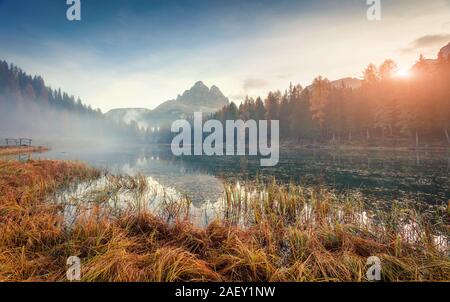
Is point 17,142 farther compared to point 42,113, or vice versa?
point 42,113

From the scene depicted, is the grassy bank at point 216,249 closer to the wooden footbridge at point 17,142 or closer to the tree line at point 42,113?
the wooden footbridge at point 17,142

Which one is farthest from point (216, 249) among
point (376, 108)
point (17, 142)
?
point (17, 142)

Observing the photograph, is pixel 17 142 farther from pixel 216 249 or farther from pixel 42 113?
pixel 42 113

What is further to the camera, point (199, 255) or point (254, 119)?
point (254, 119)

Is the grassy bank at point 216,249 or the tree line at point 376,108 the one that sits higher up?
the tree line at point 376,108

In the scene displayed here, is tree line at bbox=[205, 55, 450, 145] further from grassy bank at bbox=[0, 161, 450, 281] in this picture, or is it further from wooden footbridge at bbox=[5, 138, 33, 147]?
wooden footbridge at bbox=[5, 138, 33, 147]

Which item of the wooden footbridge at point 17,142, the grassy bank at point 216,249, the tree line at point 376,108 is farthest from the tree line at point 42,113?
the grassy bank at point 216,249

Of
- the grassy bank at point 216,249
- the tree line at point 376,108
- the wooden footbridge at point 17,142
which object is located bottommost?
the grassy bank at point 216,249

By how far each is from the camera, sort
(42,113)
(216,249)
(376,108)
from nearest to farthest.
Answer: (216,249)
(376,108)
(42,113)

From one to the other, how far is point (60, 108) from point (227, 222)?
160305 millimetres

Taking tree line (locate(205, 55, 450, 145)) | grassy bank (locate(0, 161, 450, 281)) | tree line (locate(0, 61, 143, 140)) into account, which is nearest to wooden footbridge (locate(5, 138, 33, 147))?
tree line (locate(0, 61, 143, 140))

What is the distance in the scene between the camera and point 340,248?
4.82 metres
